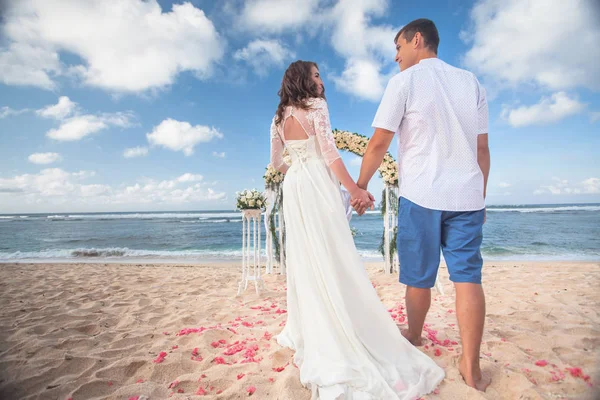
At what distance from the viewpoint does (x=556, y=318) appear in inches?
140

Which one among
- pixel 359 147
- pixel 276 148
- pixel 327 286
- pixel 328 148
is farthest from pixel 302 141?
pixel 359 147

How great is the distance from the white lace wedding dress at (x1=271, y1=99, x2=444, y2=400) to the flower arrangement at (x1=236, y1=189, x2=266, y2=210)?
257 cm

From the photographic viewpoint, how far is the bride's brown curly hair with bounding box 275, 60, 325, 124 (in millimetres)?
2582

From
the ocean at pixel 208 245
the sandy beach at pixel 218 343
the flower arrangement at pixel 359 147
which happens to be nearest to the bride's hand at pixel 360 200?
the sandy beach at pixel 218 343

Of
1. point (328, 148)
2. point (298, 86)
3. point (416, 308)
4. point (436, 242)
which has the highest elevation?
point (298, 86)

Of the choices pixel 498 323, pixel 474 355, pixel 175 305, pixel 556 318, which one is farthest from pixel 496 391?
pixel 175 305

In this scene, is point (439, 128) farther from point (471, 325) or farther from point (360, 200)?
point (471, 325)

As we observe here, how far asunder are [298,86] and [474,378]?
2.43 metres

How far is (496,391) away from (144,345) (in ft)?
9.74

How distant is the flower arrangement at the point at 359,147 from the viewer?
20.9 ft

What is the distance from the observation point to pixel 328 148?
2.51m

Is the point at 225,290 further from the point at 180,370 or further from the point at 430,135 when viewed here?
the point at 430,135

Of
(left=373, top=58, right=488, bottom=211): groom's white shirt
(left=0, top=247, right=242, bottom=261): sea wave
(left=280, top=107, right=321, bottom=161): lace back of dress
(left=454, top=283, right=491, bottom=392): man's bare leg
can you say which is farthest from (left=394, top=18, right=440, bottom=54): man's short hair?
(left=0, top=247, right=242, bottom=261): sea wave

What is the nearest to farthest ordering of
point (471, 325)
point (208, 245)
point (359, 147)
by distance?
point (471, 325)
point (359, 147)
point (208, 245)
